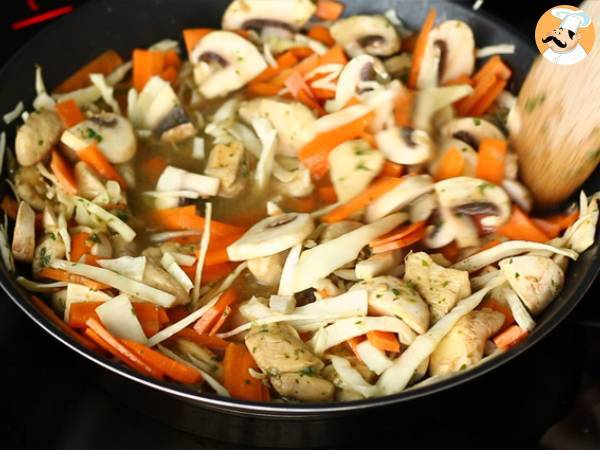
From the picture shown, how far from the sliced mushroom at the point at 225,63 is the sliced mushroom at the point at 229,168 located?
314 millimetres

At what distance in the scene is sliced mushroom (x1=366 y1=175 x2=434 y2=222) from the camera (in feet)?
7.55

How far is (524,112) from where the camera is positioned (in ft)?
7.86

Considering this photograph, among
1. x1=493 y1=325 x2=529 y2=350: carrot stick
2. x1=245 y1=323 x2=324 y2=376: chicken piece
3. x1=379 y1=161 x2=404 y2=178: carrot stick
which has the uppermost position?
x1=379 y1=161 x2=404 y2=178: carrot stick

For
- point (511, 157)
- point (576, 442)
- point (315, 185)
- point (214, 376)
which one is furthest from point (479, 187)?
point (214, 376)

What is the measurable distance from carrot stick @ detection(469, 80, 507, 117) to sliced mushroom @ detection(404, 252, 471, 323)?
0.74 meters

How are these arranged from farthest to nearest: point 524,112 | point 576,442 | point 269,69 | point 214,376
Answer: point 269,69 < point 524,112 < point 576,442 < point 214,376

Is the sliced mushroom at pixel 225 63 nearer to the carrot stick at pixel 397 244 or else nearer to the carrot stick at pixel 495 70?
the carrot stick at pixel 495 70

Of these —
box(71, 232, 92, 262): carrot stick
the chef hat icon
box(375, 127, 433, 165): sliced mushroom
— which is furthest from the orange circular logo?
box(71, 232, 92, 262): carrot stick

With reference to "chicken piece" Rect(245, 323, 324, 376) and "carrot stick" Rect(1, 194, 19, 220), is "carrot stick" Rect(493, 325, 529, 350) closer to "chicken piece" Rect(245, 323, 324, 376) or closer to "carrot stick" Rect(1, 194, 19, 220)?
"chicken piece" Rect(245, 323, 324, 376)

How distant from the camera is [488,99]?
2713 millimetres

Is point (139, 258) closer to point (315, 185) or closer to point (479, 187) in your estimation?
point (315, 185)

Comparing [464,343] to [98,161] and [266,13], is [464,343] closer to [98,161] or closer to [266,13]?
[98,161]

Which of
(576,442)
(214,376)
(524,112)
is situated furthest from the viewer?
(524,112)

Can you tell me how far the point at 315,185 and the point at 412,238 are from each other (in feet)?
1.34
